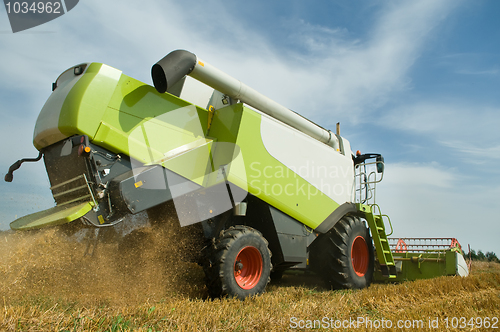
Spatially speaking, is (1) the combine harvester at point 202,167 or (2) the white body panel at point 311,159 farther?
(2) the white body panel at point 311,159

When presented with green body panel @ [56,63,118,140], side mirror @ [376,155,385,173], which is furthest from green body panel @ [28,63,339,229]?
side mirror @ [376,155,385,173]

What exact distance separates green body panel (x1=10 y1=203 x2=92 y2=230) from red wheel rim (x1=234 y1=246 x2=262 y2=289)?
5.94 feet

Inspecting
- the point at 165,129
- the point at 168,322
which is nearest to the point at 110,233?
the point at 165,129

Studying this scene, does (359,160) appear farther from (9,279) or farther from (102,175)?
(9,279)

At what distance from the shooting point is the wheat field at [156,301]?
2670 millimetres

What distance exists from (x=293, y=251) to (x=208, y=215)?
139 cm

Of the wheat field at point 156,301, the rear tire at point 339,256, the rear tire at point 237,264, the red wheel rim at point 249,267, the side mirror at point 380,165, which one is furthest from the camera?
the side mirror at point 380,165

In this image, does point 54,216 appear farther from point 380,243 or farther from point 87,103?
point 380,243

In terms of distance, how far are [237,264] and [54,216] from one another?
203cm

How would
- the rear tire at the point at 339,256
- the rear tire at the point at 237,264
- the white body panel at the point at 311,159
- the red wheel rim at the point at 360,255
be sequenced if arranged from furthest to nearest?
1. the red wheel rim at the point at 360,255
2. the rear tire at the point at 339,256
3. the white body panel at the point at 311,159
4. the rear tire at the point at 237,264

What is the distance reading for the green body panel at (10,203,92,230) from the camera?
345cm

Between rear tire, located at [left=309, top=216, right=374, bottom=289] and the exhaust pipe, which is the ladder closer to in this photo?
rear tire, located at [left=309, top=216, right=374, bottom=289]

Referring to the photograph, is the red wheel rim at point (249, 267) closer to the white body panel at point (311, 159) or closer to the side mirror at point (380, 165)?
the white body panel at point (311, 159)

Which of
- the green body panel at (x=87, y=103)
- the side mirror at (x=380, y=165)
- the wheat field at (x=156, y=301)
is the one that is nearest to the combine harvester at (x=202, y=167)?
the green body panel at (x=87, y=103)
